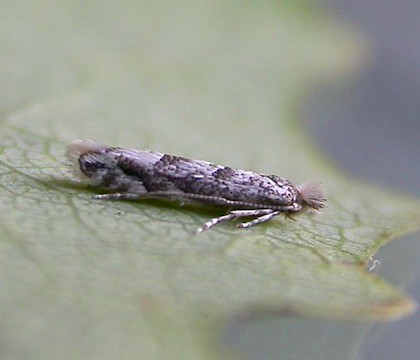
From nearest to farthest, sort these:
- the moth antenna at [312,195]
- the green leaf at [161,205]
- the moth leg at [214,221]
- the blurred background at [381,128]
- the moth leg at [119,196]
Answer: the green leaf at [161,205] < the blurred background at [381,128] < the moth leg at [214,221] < the moth leg at [119,196] < the moth antenna at [312,195]

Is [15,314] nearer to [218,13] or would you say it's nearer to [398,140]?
[398,140]

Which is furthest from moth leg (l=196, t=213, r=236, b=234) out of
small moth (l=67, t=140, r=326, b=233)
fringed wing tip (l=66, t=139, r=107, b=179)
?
fringed wing tip (l=66, t=139, r=107, b=179)

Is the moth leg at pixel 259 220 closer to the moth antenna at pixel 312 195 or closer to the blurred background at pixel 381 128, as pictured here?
the moth antenna at pixel 312 195

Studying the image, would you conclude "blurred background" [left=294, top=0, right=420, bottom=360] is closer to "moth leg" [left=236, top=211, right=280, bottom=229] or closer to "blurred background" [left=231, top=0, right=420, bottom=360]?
"blurred background" [left=231, top=0, right=420, bottom=360]

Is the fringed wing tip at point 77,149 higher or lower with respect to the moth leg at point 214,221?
higher

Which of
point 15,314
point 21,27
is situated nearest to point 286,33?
point 21,27

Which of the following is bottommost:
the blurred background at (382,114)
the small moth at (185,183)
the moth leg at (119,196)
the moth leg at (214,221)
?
the moth leg at (214,221)

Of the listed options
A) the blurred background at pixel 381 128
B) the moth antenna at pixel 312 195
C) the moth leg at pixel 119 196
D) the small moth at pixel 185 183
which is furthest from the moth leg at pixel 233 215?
the blurred background at pixel 381 128

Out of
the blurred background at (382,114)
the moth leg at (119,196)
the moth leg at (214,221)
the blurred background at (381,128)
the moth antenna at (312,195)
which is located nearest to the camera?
the blurred background at (381,128)

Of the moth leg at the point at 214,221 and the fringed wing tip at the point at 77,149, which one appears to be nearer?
the moth leg at the point at 214,221
